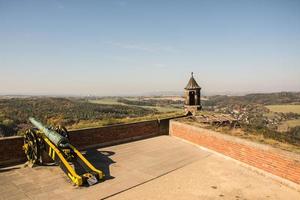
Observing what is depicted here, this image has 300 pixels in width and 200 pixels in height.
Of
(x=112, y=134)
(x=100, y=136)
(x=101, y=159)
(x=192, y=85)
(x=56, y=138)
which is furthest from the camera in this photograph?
(x=192, y=85)

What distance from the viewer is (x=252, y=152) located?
783 cm

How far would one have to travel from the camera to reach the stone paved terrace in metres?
5.79

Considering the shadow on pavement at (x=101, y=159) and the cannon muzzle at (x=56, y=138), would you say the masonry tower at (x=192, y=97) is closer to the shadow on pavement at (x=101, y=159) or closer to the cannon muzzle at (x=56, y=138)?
the shadow on pavement at (x=101, y=159)

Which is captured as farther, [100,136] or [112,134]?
[112,134]

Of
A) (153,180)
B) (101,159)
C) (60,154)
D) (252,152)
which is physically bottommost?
(153,180)

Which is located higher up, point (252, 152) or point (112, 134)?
point (112, 134)

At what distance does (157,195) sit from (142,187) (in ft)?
2.06

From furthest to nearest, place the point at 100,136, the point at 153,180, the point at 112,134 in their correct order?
the point at 112,134 → the point at 100,136 → the point at 153,180

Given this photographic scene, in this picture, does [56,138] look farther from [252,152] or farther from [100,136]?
[252,152]

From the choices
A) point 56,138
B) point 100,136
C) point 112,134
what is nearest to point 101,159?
point 100,136

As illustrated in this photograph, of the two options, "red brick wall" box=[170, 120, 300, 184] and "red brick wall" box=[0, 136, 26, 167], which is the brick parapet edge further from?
"red brick wall" box=[170, 120, 300, 184]

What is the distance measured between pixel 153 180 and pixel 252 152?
3534 mm

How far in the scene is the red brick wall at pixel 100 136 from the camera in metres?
7.36

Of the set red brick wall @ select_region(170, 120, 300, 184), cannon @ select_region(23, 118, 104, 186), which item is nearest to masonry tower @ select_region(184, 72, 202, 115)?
red brick wall @ select_region(170, 120, 300, 184)
